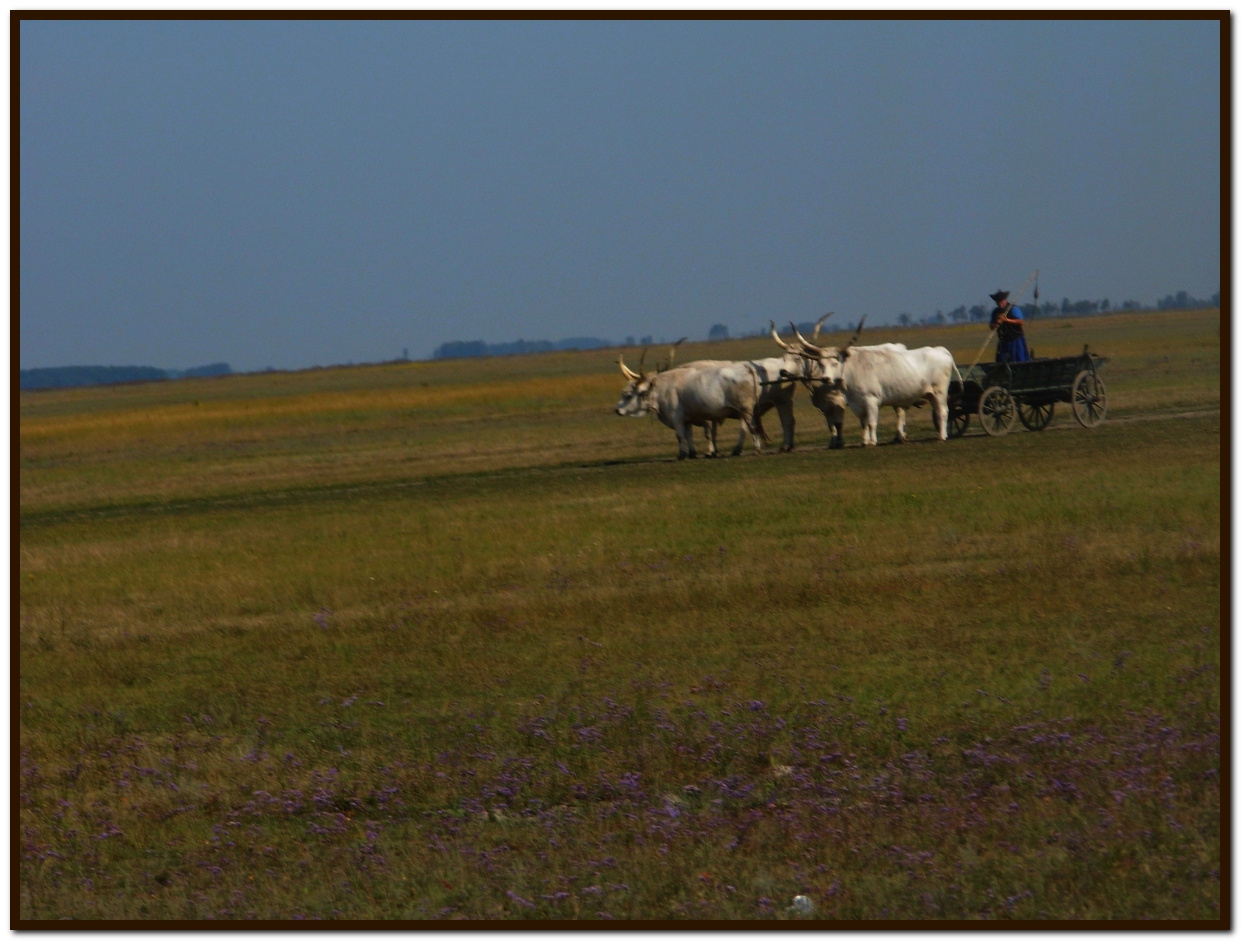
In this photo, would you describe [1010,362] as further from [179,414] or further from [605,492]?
[179,414]

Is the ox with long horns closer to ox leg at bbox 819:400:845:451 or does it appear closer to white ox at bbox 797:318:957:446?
ox leg at bbox 819:400:845:451

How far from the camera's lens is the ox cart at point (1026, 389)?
26.2m

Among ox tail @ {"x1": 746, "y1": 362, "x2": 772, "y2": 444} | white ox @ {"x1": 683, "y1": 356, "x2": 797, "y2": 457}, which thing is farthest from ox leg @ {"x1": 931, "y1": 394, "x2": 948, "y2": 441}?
ox tail @ {"x1": 746, "y1": 362, "x2": 772, "y2": 444}

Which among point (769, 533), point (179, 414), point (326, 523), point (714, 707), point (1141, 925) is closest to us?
point (1141, 925)

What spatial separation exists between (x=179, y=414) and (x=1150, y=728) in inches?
2350

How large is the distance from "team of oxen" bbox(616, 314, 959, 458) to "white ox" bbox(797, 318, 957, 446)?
17mm

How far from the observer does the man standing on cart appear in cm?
2634

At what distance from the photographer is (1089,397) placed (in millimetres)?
26516

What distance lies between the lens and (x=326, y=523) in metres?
22.4

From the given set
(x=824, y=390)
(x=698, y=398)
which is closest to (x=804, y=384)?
(x=824, y=390)

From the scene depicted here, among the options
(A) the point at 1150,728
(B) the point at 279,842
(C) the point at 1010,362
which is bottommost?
(B) the point at 279,842

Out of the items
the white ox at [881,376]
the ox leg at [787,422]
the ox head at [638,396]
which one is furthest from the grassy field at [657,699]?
the ox head at [638,396]

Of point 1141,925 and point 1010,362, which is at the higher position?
point 1010,362

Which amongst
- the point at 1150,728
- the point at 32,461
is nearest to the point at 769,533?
the point at 1150,728
